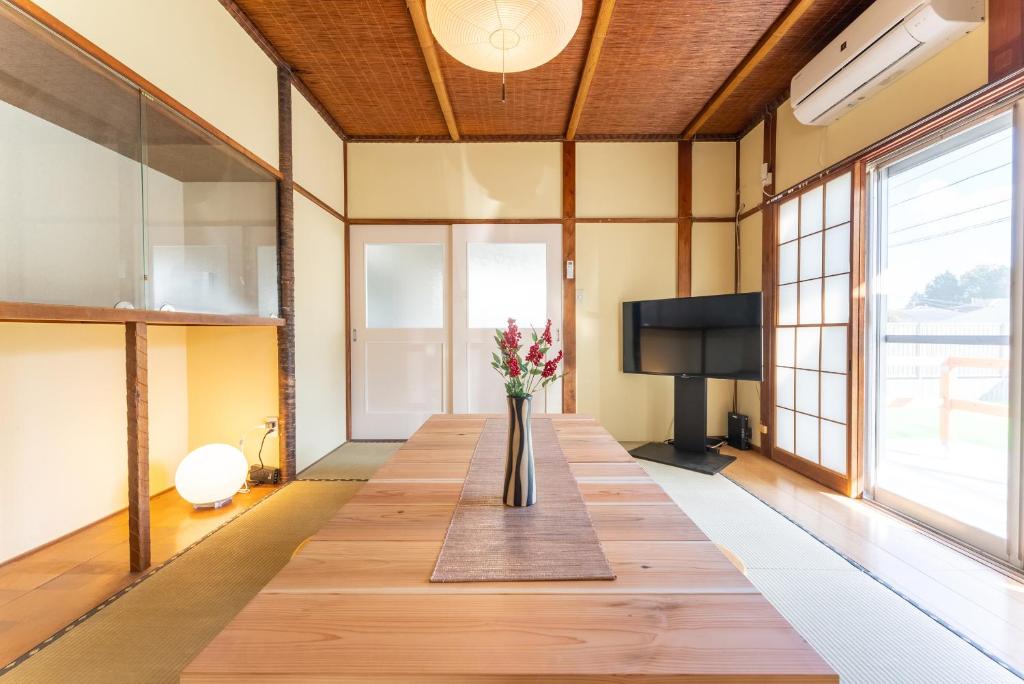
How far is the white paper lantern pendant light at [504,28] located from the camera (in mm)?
1538

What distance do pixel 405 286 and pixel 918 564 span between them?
3612 millimetres

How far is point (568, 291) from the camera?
381 centimetres

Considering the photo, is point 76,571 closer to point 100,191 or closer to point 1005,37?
point 100,191

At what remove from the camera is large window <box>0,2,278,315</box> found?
131 centimetres

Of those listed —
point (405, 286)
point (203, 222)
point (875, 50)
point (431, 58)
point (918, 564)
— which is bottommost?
point (918, 564)

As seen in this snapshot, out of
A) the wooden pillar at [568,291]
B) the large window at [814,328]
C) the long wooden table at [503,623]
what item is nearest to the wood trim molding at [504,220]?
the wooden pillar at [568,291]

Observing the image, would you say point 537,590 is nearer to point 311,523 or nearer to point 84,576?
point 311,523

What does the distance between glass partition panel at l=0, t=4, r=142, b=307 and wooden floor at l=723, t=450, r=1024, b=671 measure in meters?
3.13

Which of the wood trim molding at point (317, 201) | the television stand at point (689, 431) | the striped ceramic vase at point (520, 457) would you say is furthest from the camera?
the television stand at point (689, 431)

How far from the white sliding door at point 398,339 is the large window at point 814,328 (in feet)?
8.72

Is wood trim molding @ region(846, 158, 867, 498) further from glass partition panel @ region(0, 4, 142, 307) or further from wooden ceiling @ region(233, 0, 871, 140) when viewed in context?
glass partition panel @ region(0, 4, 142, 307)

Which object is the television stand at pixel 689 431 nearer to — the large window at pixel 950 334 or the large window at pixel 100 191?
the large window at pixel 950 334

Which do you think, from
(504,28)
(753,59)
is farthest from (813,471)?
(504,28)

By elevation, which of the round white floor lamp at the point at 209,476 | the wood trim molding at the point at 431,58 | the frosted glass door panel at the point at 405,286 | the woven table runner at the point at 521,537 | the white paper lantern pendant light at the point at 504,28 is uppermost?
the wood trim molding at the point at 431,58
